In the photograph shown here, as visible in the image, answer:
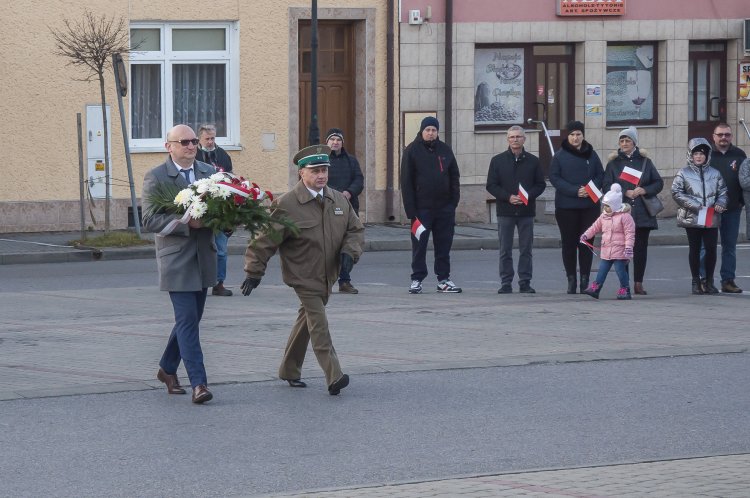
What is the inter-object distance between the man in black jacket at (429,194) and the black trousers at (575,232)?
3.87 feet

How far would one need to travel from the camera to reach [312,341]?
991 centimetres

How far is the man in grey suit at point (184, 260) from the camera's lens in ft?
31.1

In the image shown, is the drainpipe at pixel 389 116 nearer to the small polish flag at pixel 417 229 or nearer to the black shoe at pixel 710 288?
the small polish flag at pixel 417 229

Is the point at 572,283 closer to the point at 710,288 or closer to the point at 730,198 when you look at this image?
the point at 710,288

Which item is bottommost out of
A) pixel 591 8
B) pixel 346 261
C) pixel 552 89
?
pixel 346 261

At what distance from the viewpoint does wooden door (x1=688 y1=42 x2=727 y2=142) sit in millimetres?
27734

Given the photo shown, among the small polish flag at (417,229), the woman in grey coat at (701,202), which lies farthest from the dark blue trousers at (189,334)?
the woman in grey coat at (701,202)

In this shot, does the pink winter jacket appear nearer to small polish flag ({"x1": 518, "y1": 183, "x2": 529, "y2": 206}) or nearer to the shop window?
small polish flag ({"x1": 518, "y1": 183, "x2": 529, "y2": 206})

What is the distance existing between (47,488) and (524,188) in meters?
9.59

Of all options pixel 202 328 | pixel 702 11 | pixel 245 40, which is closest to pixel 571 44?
pixel 702 11

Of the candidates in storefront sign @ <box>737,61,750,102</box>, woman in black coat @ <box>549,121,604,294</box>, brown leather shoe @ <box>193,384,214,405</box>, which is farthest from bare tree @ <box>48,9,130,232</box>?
brown leather shoe @ <box>193,384,214,405</box>

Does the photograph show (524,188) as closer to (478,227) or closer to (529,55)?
(478,227)

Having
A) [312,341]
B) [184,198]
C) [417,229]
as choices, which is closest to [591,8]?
[417,229]

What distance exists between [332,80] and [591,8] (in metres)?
4.68
